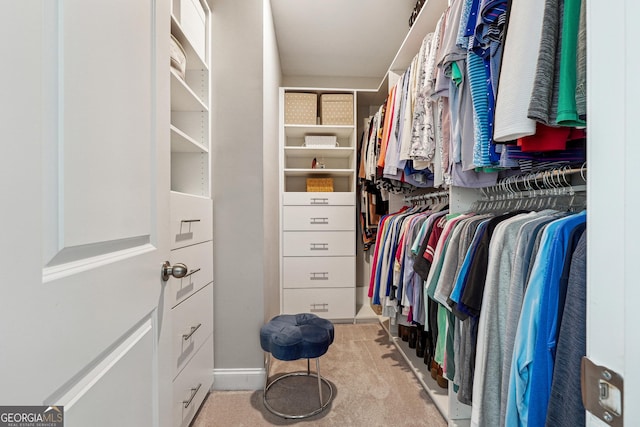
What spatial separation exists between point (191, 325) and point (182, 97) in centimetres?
106

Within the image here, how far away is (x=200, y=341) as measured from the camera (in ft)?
4.83

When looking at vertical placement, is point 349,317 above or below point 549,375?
below

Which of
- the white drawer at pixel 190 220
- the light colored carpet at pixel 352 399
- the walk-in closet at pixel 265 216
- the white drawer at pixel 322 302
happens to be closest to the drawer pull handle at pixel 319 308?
the white drawer at pixel 322 302

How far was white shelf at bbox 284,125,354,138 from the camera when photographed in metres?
2.71

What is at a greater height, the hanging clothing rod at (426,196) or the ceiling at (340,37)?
the ceiling at (340,37)

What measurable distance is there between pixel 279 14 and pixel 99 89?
6.93 feet

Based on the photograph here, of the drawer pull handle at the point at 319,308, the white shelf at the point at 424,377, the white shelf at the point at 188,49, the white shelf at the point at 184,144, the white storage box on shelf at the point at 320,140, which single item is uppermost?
the white shelf at the point at 188,49

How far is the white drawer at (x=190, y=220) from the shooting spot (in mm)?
1207

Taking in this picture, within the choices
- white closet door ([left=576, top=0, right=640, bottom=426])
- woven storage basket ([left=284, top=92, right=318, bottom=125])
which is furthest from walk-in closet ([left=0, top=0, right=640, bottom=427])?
woven storage basket ([left=284, top=92, right=318, bottom=125])

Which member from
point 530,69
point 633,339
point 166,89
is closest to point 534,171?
point 530,69

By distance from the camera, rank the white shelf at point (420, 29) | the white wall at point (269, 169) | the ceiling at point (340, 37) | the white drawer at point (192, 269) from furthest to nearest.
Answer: the ceiling at point (340, 37) → the white wall at point (269, 169) → the white shelf at point (420, 29) → the white drawer at point (192, 269)

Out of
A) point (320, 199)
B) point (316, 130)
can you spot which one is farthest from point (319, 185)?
point (316, 130)

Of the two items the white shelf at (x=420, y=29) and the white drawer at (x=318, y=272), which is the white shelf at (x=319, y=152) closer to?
the white shelf at (x=420, y=29)

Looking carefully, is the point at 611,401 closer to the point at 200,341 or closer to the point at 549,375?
the point at 549,375
